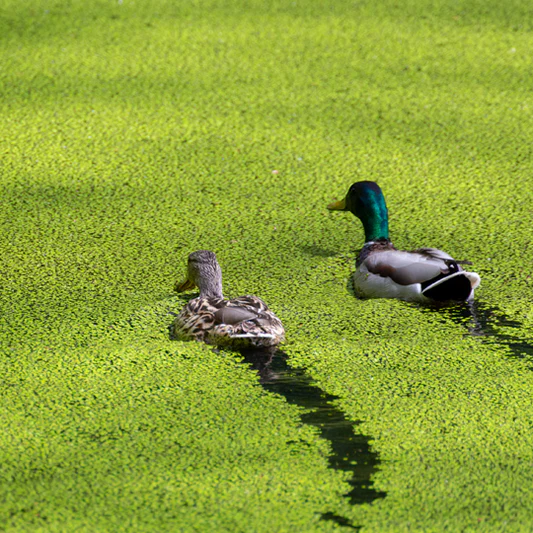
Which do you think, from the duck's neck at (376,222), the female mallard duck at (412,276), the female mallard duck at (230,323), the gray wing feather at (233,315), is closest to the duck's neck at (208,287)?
the female mallard duck at (230,323)

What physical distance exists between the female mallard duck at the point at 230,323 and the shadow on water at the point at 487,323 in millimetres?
550

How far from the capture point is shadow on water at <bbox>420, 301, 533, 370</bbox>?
2693 millimetres

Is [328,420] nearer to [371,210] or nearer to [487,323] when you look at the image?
[487,323]

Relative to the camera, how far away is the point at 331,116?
4.20 metres

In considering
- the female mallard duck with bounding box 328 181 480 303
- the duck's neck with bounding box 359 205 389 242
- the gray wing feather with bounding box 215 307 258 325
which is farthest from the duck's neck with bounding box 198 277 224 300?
the duck's neck with bounding box 359 205 389 242

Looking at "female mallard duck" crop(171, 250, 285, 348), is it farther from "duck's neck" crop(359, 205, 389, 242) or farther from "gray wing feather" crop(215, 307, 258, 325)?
"duck's neck" crop(359, 205, 389, 242)

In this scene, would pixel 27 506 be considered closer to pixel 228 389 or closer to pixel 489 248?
pixel 228 389

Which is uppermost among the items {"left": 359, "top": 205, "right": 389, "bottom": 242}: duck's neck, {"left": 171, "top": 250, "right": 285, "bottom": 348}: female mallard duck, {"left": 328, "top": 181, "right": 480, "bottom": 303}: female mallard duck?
{"left": 359, "top": 205, "right": 389, "bottom": 242}: duck's neck

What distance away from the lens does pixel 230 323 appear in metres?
2.65

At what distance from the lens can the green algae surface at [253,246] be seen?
206 centimetres

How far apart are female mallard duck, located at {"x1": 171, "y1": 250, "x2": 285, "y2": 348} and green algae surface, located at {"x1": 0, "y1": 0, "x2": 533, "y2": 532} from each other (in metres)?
0.05

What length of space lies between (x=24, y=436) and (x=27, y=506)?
0.28 meters

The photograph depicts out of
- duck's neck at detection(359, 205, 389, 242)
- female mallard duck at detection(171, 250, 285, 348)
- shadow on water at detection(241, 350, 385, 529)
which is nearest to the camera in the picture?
shadow on water at detection(241, 350, 385, 529)

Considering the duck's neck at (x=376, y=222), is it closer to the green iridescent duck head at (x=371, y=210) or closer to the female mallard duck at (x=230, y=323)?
the green iridescent duck head at (x=371, y=210)
